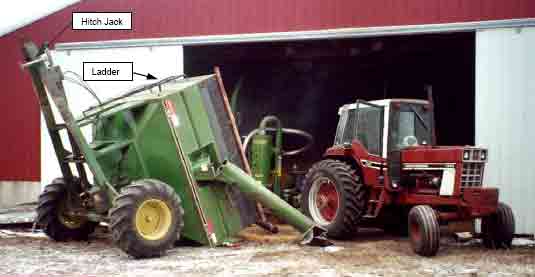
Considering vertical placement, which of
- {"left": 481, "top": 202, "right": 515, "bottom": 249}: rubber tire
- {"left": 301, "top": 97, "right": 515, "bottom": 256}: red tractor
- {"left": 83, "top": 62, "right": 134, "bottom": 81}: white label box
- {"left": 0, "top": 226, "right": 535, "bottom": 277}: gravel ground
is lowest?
{"left": 0, "top": 226, "right": 535, "bottom": 277}: gravel ground

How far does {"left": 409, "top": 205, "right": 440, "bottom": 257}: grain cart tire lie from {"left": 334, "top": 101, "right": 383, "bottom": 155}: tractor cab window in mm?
1530

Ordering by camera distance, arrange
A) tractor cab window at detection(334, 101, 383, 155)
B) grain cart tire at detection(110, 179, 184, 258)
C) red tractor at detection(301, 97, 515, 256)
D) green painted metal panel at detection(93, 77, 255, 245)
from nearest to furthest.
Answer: grain cart tire at detection(110, 179, 184, 258) < red tractor at detection(301, 97, 515, 256) < green painted metal panel at detection(93, 77, 255, 245) < tractor cab window at detection(334, 101, 383, 155)

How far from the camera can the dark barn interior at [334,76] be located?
46.6ft

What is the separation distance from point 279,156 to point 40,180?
16.1 feet

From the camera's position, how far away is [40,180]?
13.2m

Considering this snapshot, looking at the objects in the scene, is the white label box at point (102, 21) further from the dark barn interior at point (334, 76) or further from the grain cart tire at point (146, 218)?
the grain cart tire at point (146, 218)

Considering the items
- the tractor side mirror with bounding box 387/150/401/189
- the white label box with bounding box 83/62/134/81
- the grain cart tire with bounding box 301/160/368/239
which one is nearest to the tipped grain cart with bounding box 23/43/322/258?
the grain cart tire with bounding box 301/160/368/239

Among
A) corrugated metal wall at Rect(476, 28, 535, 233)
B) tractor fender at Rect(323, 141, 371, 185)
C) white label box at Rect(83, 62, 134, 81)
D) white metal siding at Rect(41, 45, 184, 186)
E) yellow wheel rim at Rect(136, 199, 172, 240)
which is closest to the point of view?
yellow wheel rim at Rect(136, 199, 172, 240)

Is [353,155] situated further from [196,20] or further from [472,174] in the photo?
[196,20]

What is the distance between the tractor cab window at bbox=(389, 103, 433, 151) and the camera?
910 cm

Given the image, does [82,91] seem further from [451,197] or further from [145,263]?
[451,197]

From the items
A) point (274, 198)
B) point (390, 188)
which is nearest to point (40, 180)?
point (274, 198)

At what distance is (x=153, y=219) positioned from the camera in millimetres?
7688

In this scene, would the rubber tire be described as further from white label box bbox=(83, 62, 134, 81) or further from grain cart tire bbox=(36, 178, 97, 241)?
white label box bbox=(83, 62, 134, 81)
